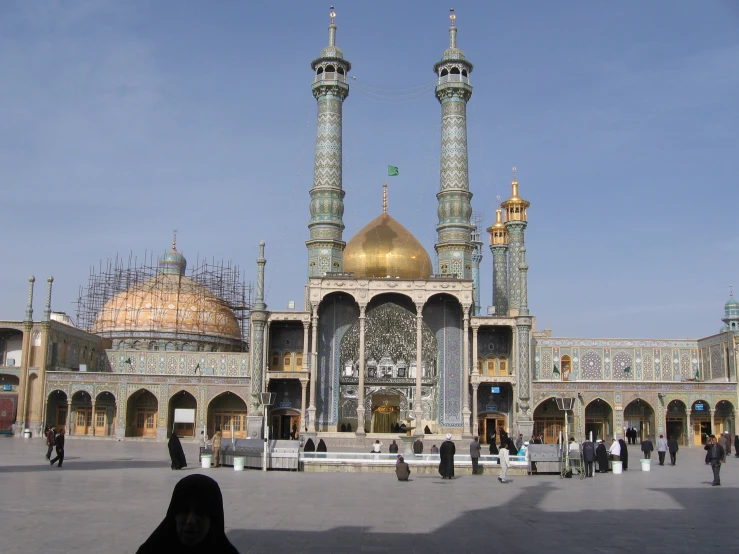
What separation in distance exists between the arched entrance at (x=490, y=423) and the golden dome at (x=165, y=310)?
759 inches

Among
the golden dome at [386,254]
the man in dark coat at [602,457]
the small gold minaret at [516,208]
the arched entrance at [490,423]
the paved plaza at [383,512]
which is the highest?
the small gold minaret at [516,208]

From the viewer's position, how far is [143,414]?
43.2 m

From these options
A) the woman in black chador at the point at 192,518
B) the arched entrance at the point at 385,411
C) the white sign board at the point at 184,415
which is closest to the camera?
the woman in black chador at the point at 192,518

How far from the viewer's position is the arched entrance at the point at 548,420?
140 feet

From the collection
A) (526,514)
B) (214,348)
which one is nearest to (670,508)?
(526,514)

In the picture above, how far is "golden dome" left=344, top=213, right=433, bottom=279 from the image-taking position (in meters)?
44.3

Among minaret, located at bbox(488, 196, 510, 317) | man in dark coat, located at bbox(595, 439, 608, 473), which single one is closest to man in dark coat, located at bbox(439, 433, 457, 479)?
man in dark coat, located at bbox(595, 439, 608, 473)

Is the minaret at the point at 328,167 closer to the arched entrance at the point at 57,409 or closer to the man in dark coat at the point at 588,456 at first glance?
the arched entrance at the point at 57,409

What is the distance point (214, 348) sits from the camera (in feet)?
173

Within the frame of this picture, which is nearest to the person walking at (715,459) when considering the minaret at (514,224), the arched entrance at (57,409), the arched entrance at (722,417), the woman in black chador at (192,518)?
the woman in black chador at (192,518)

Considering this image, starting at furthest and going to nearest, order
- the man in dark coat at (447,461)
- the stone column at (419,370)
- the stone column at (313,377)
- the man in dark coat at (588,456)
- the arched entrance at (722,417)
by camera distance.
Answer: the arched entrance at (722,417), the stone column at (419,370), the stone column at (313,377), the man in dark coat at (588,456), the man in dark coat at (447,461)

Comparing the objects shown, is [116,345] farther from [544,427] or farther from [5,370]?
[544,427]

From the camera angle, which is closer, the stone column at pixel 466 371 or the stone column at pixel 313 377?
the stone column at pixel 313 377

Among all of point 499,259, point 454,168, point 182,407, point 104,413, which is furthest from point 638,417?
point 104,413
